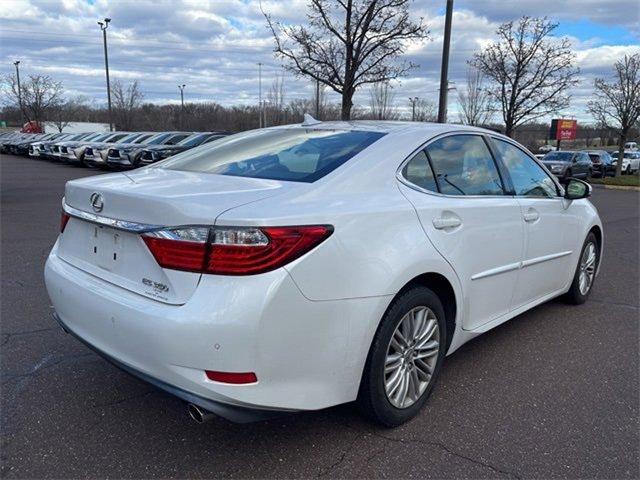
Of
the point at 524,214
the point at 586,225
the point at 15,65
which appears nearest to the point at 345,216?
the point at 524,214

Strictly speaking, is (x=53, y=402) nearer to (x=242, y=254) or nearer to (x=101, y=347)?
(x=101, y=347)

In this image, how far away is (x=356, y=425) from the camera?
2.95 meters

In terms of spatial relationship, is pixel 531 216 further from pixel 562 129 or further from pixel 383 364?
pixel 562 129

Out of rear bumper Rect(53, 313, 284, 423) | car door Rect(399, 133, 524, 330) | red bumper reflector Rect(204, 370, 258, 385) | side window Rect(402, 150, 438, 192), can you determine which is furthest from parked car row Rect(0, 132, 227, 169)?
red bumper reflector Rect(204, 370, 258, 385)

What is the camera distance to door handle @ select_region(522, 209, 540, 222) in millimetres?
3811

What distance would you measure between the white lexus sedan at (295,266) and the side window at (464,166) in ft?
0.04

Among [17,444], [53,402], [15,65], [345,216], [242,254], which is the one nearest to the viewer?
[242,254]

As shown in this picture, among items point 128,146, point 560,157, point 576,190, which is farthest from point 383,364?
point 560,157

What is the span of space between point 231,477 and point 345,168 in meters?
1.56

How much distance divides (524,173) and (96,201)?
9.98ft

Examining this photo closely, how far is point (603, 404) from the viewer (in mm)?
3242

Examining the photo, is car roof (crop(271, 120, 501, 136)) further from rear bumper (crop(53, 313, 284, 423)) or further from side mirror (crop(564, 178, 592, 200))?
rear bumper (crop(53, 313, 284, 423))

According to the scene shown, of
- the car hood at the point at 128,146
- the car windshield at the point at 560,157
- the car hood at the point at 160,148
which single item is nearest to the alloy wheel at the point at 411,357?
the car hood at the point at 160,148

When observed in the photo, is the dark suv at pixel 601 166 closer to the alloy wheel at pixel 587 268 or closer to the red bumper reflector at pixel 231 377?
the alloy wheel at pixel 587 268
